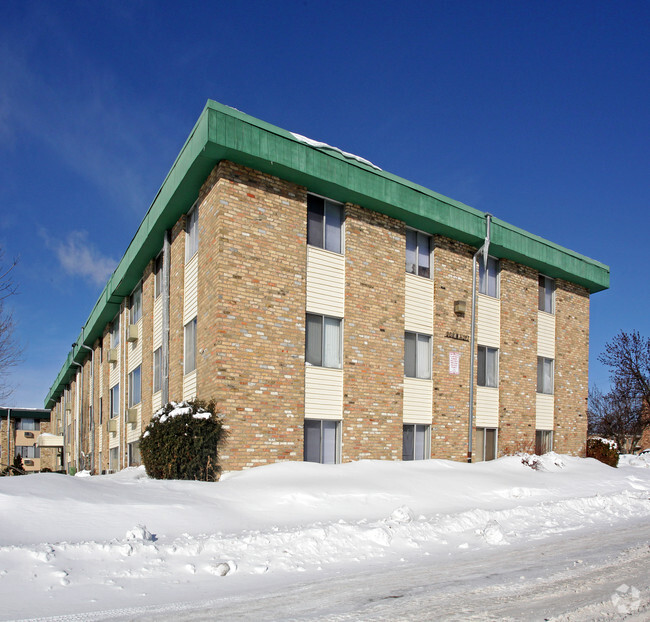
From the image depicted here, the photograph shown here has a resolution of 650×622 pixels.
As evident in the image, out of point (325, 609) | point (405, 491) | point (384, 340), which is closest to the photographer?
point (325, 609)

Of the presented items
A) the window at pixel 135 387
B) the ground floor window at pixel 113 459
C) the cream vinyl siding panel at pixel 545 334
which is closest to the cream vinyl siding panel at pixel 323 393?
the window at pixel 135 387

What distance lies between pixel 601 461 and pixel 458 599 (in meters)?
19.0

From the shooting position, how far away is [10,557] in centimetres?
625

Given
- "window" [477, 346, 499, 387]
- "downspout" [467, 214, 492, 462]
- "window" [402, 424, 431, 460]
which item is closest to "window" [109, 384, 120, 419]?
"window" [402, 424, 431, 460]

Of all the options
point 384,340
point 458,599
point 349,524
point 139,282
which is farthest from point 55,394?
point 458,599

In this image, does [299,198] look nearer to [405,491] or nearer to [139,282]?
[405,491]

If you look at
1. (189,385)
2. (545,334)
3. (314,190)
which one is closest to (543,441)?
(545,334)

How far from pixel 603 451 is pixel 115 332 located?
21.8 meters

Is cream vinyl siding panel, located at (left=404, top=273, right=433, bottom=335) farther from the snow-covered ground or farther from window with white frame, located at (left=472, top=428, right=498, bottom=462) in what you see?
the snow-covered ground

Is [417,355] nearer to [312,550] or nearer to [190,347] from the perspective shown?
[190,347]

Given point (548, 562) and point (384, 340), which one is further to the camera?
point (384, 340)

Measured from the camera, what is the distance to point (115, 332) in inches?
1108

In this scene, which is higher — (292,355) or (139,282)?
(139,282)

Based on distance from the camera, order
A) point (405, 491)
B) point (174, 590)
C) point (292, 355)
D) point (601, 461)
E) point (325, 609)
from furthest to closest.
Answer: point (601, 461), point (292, 355), point (405, 491), point (174, 590), point (325, 609)
